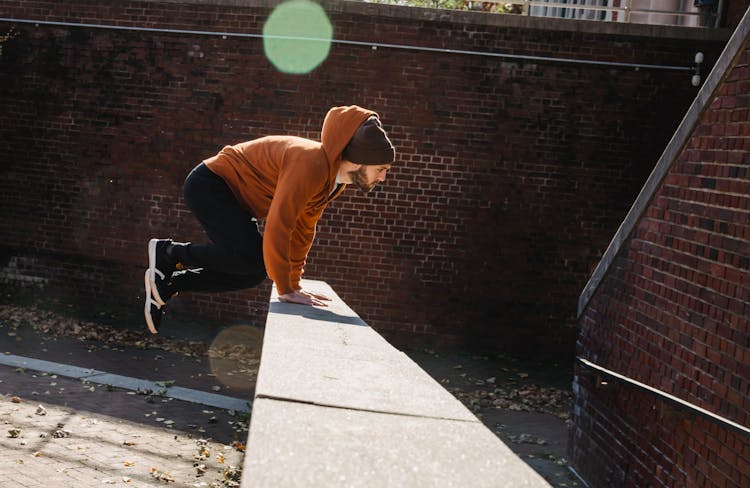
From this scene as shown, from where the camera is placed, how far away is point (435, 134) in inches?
436

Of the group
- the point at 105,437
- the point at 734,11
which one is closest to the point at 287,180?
the point at 105,437

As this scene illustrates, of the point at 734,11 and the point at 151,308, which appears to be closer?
the point at 151,308

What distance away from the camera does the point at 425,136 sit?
436 inches

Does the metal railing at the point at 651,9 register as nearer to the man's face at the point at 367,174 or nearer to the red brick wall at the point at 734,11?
the red brick wall at the point at 734,11

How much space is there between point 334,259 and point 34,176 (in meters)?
4.68

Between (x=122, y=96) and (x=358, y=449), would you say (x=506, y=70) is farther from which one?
(x=358, y=449)

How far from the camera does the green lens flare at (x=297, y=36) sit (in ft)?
36.4

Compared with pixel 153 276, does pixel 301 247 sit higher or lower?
higher

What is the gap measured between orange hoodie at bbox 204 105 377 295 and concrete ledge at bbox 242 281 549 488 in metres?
1.24

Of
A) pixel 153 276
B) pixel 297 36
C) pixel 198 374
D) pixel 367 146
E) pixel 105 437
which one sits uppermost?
pixel 297 36

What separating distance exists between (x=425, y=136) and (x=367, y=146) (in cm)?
631

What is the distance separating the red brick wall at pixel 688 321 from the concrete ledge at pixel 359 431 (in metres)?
2.00

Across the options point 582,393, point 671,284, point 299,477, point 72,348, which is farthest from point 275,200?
point 72,348

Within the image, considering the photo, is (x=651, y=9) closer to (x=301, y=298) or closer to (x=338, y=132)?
(x=338, y=132)
